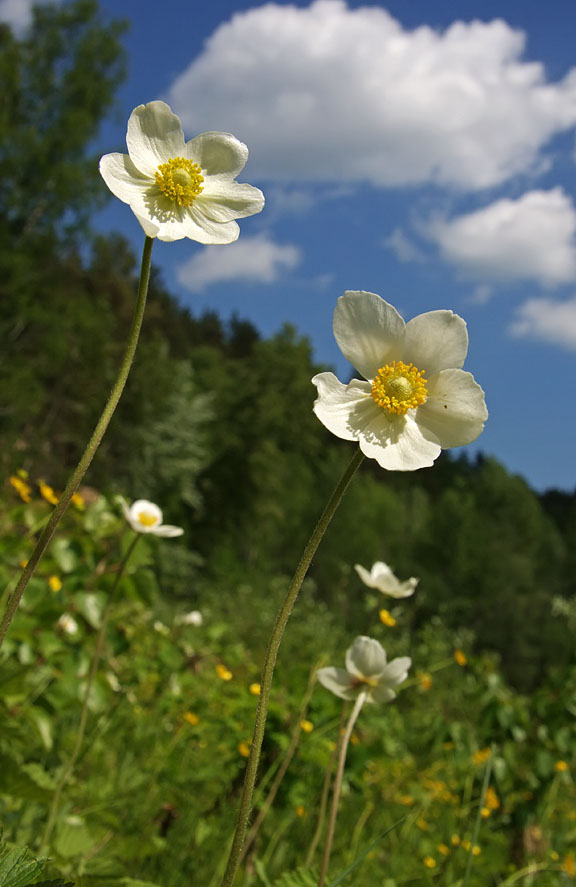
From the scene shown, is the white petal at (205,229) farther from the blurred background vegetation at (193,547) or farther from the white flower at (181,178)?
the blurred background vegetation at (193,547)

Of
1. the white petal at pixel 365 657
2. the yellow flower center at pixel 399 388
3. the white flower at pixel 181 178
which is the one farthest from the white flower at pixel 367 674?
the white flower at pixel 181 178

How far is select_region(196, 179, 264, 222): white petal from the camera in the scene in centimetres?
110

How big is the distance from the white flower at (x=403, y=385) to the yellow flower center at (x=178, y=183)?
27cm

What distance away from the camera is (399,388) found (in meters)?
1.03

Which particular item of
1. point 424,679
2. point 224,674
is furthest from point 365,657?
point 424,679

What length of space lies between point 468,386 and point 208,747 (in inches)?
94.8

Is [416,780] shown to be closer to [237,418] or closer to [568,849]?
[568,849]

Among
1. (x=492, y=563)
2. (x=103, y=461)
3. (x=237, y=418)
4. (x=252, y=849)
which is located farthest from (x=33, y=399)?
(x=252, y=849)

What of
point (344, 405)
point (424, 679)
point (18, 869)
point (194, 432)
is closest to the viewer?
point (18, 869)

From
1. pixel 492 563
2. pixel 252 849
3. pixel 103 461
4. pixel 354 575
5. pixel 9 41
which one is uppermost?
pixel 9 41

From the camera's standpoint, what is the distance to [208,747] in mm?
3014

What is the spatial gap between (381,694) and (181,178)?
0.93 metres

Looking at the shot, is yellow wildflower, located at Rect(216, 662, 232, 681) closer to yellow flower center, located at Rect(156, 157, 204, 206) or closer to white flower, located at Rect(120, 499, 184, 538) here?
white flower, located at Rect(120, 499, 184, 538)

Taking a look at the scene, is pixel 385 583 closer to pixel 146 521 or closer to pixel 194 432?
pixel 146 521
